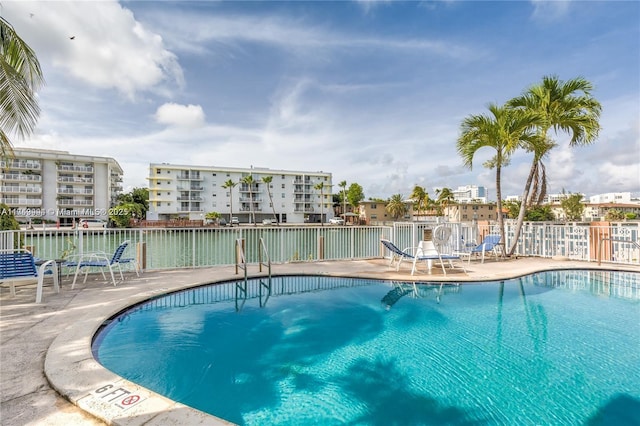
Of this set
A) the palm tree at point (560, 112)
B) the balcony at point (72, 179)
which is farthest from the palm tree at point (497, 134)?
the balcony at point (72, 179)

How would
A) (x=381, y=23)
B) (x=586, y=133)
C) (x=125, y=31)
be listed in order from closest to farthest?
(x=125, y=31)
(x=586, y=133)
(x=381, y=23)

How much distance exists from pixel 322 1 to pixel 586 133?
9.03 m

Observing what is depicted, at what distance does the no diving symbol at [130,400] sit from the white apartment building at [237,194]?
151 ft

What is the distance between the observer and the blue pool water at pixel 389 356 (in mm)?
2414

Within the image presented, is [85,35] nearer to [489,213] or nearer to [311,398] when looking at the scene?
[311,398]

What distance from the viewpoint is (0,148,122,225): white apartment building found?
43.2 metres

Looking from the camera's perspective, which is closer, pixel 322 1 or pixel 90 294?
pixel 90 294

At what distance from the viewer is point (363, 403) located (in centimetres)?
248

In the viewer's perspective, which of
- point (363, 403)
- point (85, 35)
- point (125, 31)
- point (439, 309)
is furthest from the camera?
point (125, 31)

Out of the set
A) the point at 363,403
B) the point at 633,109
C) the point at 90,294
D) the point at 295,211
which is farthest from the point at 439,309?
the point at 295,211

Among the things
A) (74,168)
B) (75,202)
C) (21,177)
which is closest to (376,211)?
(75,202)

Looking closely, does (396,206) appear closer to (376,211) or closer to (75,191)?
(376,211)

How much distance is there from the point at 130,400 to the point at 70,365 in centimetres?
94

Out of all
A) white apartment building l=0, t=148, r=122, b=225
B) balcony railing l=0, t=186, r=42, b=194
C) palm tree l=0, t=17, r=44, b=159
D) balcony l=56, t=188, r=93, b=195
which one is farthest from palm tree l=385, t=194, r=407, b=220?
balcony railing l=0, t=186, r=42, b=194
